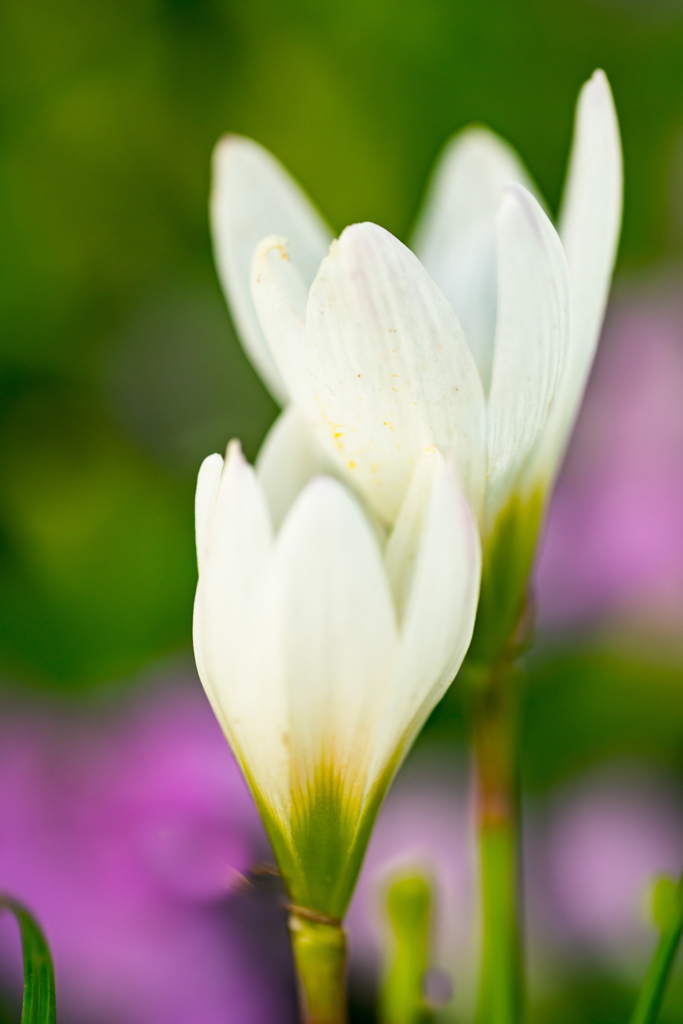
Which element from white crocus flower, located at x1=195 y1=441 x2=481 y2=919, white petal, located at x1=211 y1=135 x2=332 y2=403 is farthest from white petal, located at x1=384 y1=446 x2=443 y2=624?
white petal, located at x1=211 y1=135 x2=332 y2=403

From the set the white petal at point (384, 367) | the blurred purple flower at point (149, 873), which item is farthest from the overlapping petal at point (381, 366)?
the blurred purple flower at point (149, 873)

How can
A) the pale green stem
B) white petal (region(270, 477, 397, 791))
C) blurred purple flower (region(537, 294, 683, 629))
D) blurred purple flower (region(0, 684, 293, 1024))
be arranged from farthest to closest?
blurred purple flower (region(537, 294, 683, 629)) → blurred purple flower (region(0, 684, 293, 1024)) → the pale green stem → white petal (region(270, 477, 397, 791))

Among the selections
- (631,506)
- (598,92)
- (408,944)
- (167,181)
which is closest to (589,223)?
(598,92)

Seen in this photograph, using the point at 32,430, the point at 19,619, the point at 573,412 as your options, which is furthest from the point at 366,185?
the point at 573,412

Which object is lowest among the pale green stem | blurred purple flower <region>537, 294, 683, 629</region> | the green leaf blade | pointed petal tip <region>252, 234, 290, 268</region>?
the pale green stem

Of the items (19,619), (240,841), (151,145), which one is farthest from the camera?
(151,145)

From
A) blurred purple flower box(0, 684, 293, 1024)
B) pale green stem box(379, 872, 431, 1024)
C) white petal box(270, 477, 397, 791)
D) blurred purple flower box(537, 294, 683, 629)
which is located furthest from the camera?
blurred purple flower box(537, 294, 683, 629)

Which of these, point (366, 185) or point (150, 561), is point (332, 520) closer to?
point (150, 561)

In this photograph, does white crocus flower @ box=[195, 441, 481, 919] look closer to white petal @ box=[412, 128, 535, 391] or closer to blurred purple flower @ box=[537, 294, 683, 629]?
white petal @ box=[412, 128, 535, 391]

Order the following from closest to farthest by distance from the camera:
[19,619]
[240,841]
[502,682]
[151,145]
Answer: [502,682], [240,841], [19,619], [151,145]
